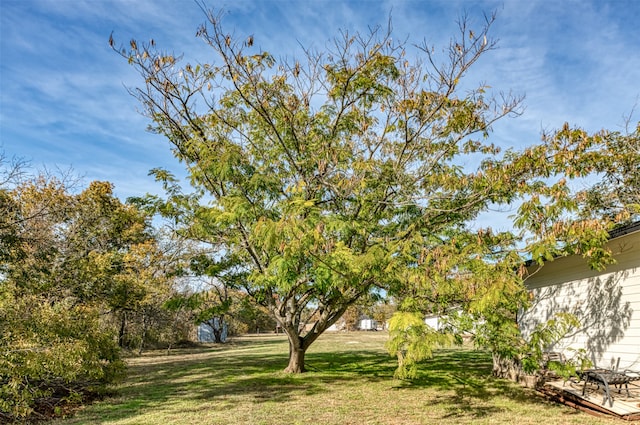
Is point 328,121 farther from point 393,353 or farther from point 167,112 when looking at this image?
point 393,353

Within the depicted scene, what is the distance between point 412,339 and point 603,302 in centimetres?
561

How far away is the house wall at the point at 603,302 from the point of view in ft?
25.9

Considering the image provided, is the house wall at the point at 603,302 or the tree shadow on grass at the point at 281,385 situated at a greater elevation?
the house wall at the point at 603,302

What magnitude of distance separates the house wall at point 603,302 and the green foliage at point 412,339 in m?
3.97

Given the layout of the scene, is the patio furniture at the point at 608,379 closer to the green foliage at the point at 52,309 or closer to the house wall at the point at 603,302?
the house wall at the point at 603,302

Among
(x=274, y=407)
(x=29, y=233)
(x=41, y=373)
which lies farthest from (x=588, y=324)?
(x=29, y=233)

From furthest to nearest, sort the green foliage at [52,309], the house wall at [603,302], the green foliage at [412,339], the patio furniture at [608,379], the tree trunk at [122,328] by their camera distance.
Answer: the tree trunk at [122,328] < the house wall at [603,302] < the green foliage at [52,309] < the patio furniture at [608,379] < the green foliage at [412,339]

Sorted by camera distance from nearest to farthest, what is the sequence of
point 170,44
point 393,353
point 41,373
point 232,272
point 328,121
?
point 393,353, point 41,373, point 170,44, point 328,121, point 232,272

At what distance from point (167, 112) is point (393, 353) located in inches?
322

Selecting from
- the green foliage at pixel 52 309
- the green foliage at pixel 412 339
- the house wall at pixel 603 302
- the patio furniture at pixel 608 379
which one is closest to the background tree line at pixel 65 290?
the green foliage at pixel 52 309

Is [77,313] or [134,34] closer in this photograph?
[134,34]

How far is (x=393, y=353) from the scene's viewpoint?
5.91 meters

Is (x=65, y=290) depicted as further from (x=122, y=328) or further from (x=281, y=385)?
(x=122, y=328)

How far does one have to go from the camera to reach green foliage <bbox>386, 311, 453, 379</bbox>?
580 centimetres
